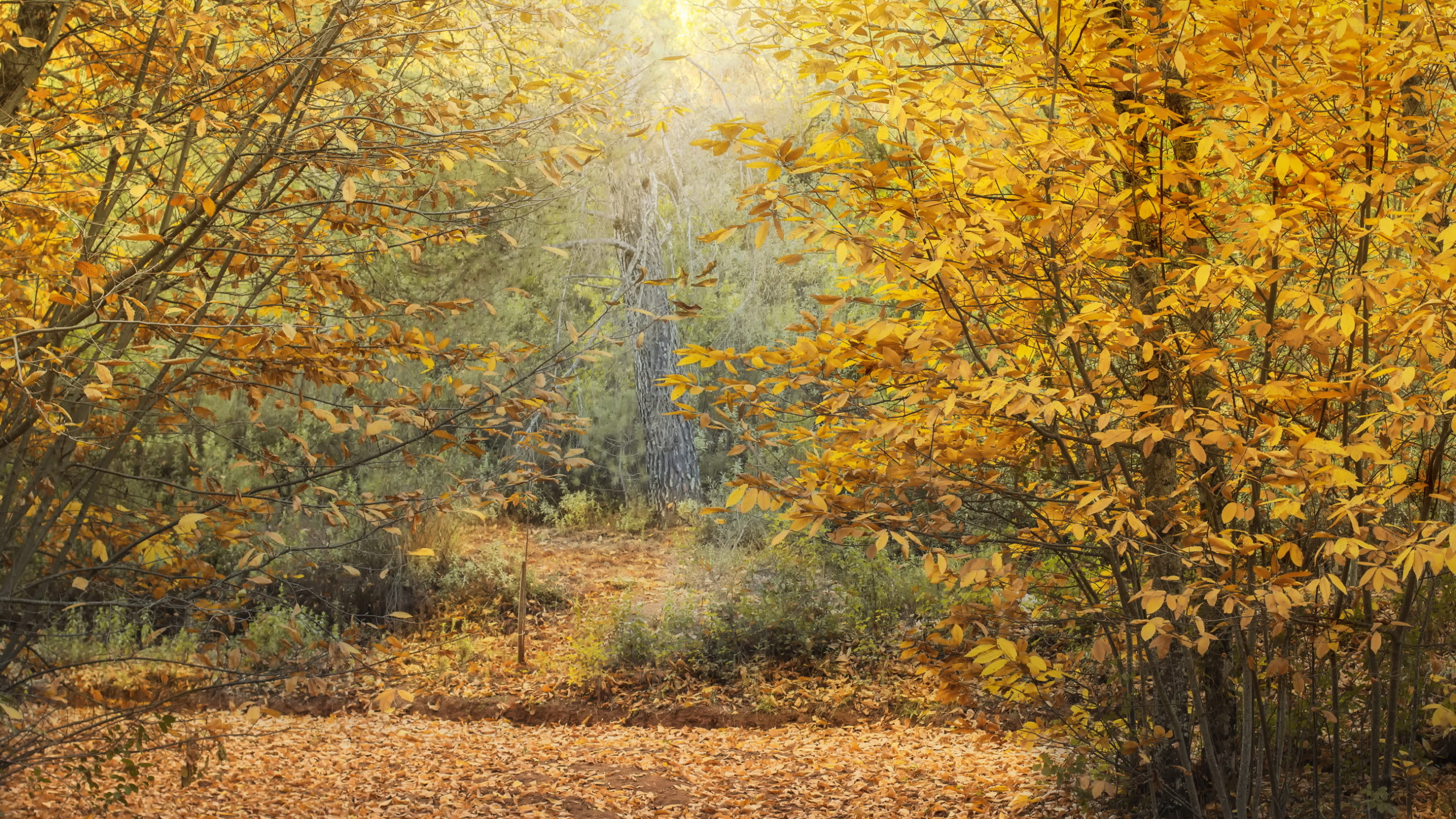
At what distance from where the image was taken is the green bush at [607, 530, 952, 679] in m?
8.20

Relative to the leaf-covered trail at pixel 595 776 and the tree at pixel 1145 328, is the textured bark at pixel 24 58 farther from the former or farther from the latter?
the leaf-covered trail at pixel 595 776

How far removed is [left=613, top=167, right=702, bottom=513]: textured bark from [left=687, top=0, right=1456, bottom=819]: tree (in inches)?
383

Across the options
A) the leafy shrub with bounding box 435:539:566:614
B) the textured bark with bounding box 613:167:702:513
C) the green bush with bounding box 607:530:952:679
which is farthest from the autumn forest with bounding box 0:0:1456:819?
the textured bark with bounding box 613:167:702:513

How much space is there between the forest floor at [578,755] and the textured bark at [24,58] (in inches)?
83.7

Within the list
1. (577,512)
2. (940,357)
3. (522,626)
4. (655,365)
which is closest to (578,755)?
(522,626)

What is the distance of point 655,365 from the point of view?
1385cm

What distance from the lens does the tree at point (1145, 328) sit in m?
2.46

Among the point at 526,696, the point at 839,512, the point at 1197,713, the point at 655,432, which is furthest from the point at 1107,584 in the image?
the point at 655,432

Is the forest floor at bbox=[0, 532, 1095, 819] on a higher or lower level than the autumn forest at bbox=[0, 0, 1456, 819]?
lower

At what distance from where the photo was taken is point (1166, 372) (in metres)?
3.31

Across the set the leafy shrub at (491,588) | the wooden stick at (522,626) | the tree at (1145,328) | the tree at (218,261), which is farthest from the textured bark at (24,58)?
the leafy shrub at (491,588)

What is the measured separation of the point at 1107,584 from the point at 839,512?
1.70 metres

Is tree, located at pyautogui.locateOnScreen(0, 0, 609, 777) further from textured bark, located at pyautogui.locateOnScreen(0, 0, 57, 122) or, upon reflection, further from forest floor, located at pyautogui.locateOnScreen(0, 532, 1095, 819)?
forest floor, located at pyautogui.locateOnScreen(0, 532, 1095, 819)

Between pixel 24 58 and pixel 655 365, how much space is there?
10652 mm
